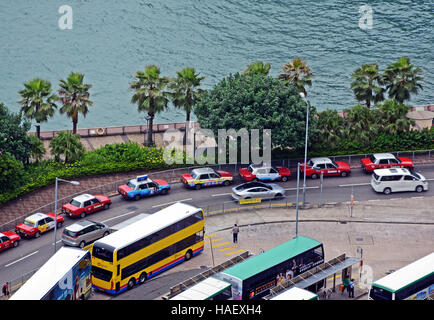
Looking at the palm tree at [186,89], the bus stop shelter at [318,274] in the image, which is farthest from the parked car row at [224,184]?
the bus stop shelter at [318,274]

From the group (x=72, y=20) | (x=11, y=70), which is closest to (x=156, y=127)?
(x=11, y=70)

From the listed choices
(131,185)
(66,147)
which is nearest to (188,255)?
(131,185)

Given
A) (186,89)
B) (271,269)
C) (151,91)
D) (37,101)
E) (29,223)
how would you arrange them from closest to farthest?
(271,269)
(29,223)
(37,101)
(151,91)
(186,89)

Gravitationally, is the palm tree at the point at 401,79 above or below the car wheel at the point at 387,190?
above

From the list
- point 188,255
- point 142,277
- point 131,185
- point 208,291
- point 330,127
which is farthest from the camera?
point 330,127

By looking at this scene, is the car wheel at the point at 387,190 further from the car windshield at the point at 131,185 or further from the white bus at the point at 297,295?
the white bus at the point at 297,295

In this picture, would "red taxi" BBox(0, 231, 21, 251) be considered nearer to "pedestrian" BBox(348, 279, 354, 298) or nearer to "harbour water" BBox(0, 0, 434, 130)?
"pedestrian" BBox(348, 279, 354, 298)

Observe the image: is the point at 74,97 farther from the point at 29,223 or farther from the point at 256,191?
the point at 256,191
